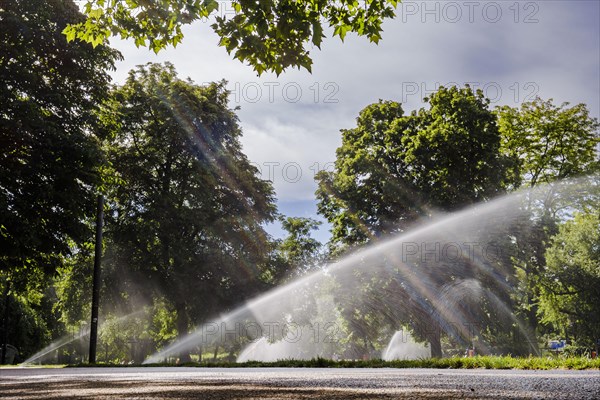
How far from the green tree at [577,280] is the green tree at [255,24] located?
34.2 m

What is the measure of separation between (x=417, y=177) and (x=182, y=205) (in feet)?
41.0

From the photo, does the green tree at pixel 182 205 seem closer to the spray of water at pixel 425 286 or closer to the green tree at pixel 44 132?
the spray of water at pixel 425 286

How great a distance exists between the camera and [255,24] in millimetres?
5750

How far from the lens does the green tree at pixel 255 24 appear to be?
18.7 feet

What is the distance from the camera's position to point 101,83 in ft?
69.4

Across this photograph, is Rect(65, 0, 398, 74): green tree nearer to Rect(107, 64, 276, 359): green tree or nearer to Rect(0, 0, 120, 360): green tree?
Rect(0, 0, 120, 360): green tree

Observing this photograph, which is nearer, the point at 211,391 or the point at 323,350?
the point at 211,391

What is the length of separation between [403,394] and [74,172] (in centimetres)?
1578

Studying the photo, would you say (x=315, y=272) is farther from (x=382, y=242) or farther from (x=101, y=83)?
(x=101, y=83)

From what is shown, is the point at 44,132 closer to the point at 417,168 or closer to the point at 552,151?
the point at 417,168

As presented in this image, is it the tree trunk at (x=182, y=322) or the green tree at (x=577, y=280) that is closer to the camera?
the tree trunk at (x=182, y=322)

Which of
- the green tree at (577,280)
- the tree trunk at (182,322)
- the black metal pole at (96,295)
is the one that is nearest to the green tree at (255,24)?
the black metal pole at (96,295)

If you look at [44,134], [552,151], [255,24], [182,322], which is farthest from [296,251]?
[255,24]

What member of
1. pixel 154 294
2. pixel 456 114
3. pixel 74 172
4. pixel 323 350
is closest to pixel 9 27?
pixel 74 172
